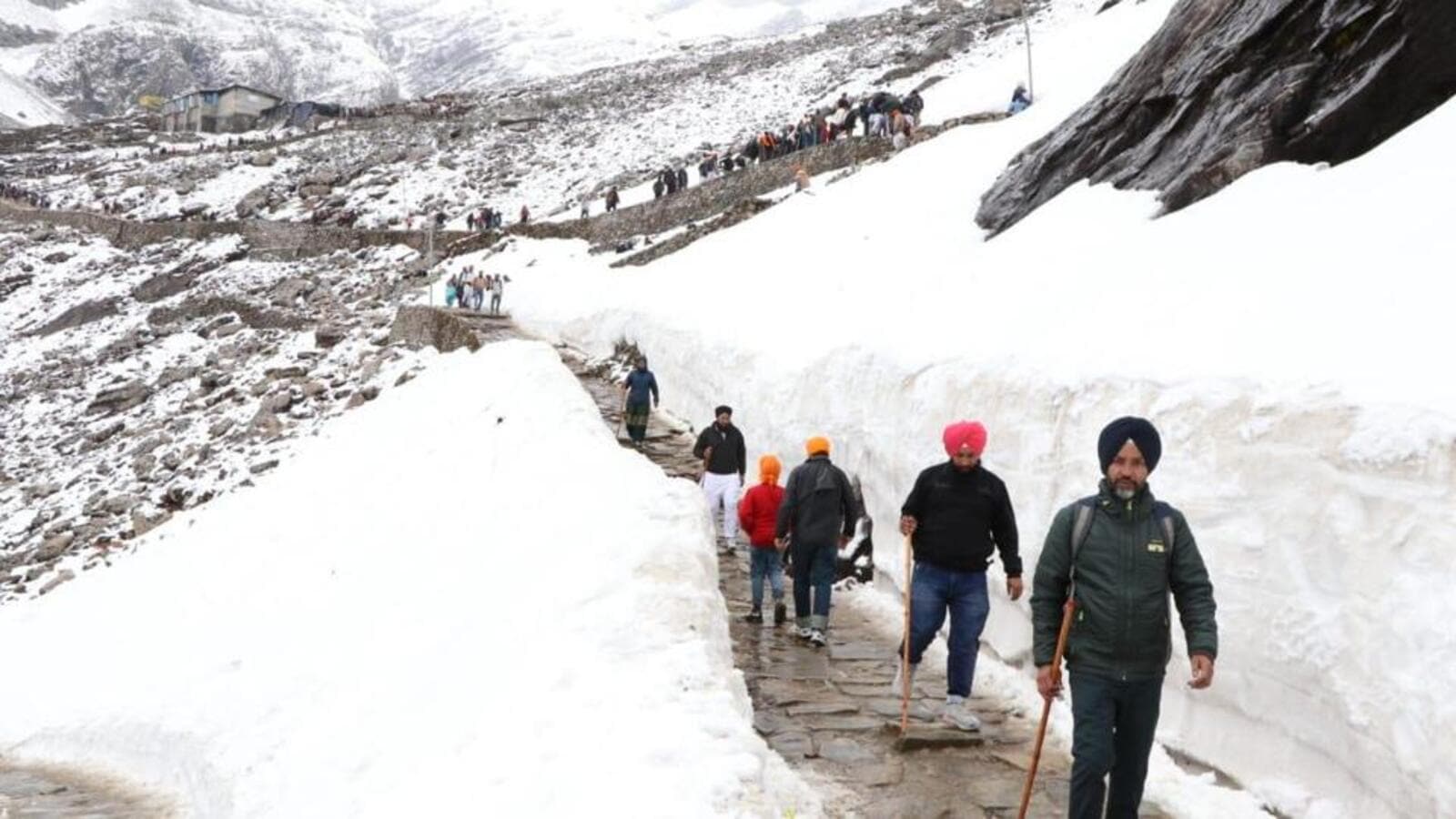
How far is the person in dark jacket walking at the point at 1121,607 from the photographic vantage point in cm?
411

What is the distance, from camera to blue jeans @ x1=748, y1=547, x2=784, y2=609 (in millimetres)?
8594

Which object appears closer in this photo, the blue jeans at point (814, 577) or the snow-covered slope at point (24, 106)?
the blue jeans at point (814, 577)

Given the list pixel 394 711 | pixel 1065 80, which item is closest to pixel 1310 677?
pixel 394 711

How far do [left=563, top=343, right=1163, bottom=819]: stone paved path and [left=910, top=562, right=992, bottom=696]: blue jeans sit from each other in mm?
388

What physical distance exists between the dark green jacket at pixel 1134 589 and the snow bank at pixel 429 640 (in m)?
1.48

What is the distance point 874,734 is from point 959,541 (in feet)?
4.15

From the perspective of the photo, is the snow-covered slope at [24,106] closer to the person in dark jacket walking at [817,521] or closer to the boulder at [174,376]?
the boulder at [174,376]

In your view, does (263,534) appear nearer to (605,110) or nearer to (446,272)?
(446,272)

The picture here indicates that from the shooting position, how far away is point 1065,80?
85.8 feet

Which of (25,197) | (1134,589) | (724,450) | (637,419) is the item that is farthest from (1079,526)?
(25,197)

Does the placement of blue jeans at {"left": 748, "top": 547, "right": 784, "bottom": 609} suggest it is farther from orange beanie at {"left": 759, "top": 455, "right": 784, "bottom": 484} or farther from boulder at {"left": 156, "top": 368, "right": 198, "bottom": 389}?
boulder at {"left": 156, "top": 368, "right": 198, "bottom": 389}

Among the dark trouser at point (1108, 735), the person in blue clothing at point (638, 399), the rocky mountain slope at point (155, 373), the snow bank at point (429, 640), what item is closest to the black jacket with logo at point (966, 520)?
the snow bank at point (429, 640)

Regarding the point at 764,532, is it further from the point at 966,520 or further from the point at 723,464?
the point at 966,520

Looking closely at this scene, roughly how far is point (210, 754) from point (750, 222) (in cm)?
1793
